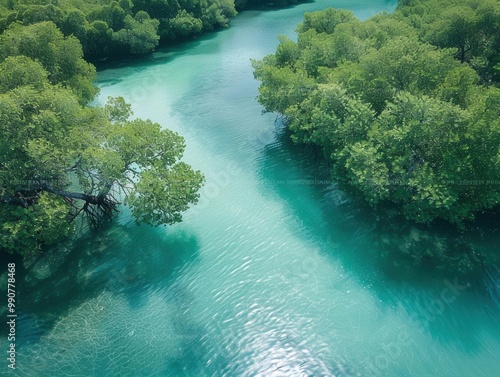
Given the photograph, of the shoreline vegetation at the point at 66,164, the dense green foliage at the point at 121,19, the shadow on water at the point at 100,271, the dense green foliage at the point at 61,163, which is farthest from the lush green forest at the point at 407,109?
the dense green foliage at the point at 121,19

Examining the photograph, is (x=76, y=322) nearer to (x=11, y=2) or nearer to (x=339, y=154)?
(x=339, y=154)

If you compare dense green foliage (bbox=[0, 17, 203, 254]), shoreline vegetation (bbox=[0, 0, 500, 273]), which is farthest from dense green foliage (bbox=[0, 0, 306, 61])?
dense green foliage (bbox=[0, 17, 203, 254])

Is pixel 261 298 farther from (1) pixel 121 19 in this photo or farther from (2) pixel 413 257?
(1) pixel 121 19

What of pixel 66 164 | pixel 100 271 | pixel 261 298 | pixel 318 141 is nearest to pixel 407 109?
pixel 318 141

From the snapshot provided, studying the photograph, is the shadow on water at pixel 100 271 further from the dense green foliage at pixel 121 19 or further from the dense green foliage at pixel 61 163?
the dense green foliage at pixel 121 19

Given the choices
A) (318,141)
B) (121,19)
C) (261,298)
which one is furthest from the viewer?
(121,19)

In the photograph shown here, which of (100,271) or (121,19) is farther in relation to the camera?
(121,19)

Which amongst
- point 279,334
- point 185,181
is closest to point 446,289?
point 279,334

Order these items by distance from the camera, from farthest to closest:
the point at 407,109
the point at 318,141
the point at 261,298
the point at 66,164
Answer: the point at 318,141 < the point at 407,109 < the point at 66,164 < the point at 261,298

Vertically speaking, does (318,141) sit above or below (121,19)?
below
